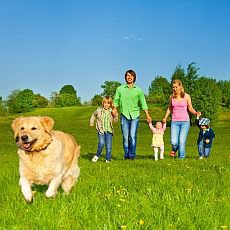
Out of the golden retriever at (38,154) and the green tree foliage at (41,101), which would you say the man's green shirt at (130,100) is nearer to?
the golden retriever at (38,154)

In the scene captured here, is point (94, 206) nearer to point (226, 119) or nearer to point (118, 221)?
point (118, 221)

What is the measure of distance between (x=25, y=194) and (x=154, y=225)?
98.3 inches

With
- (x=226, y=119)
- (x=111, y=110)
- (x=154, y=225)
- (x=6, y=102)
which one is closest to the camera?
(x=154, y=225)

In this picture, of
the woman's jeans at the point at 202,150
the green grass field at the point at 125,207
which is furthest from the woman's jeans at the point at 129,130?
the green grass field at the point at 125,207

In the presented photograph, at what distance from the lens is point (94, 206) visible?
5.72 m

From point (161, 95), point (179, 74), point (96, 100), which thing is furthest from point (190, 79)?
point (96, 100)

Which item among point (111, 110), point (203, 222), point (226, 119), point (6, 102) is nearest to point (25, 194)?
point (203, 222)

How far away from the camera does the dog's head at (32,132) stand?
6762 millimetres

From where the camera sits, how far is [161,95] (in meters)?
122

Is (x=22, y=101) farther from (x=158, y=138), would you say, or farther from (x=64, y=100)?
(x=158, y=138)

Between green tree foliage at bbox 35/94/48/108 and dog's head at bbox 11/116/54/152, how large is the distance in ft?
437

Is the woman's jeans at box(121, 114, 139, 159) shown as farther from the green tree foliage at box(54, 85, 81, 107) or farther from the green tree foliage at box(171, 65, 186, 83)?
the green tree foliage at box(54, 85, 81, 107)

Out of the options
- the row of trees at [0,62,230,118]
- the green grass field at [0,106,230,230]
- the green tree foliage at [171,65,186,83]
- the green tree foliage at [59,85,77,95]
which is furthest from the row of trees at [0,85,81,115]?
the green grass field at [0,106,230,230]

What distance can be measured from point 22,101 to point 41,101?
1588cm
